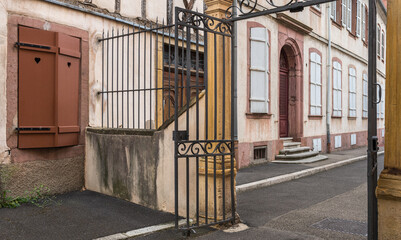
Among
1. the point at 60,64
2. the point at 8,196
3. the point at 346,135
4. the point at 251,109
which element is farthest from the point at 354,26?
the point at 8,196

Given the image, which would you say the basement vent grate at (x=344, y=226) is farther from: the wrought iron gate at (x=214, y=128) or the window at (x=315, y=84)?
the window at (x=315, y=84)

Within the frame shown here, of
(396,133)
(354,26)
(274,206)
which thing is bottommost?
(274,206)

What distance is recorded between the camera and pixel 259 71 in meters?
10.7

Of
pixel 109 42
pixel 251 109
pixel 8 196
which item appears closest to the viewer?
pixel 8 196

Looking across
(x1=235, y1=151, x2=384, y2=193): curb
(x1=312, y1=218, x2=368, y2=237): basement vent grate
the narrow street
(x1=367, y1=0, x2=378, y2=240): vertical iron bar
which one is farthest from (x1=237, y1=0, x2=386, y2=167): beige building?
(x1=367, y1=0, x2=378, y2=240): vertical iron bar

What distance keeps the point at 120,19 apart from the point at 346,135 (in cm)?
1244

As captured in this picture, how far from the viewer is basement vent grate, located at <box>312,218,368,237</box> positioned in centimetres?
468

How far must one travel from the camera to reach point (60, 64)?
252 inches

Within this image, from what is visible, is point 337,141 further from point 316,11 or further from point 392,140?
point 392,140

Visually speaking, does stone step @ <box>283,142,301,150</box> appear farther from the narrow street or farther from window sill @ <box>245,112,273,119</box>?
the narrow street

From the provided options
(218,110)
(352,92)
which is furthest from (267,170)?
(352,92)

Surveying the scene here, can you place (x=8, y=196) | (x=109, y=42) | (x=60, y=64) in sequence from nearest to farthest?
(x=8, y=196)
(x=60, y=64)
(x=109, y=42)

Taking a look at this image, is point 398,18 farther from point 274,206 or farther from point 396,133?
point 274,206

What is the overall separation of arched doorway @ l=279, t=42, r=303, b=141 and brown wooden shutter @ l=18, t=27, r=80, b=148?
784cm
